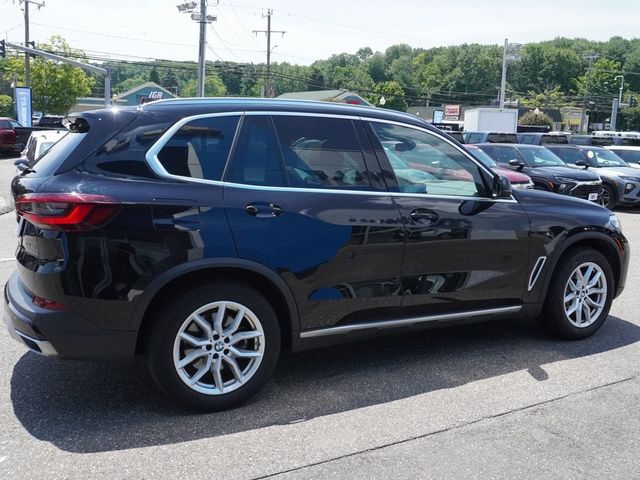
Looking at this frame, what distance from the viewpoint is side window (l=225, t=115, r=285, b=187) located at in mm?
→ 3799

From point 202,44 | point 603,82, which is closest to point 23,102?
point 202,44

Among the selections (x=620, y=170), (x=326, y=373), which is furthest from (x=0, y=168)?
(x=326, y=373)

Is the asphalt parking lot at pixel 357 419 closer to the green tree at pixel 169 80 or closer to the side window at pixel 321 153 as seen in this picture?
the side window at pixel 321 153

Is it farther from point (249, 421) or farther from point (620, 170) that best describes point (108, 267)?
point (620, 170)

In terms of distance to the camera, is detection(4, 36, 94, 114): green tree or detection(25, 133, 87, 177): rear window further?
detection(4, 36, 94, 114): green tree

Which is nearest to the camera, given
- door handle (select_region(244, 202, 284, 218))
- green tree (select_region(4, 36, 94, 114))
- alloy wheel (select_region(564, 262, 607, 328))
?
door handle (select_region(244, 202, 284, 218))

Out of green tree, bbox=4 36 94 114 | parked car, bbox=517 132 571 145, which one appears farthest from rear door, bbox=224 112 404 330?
green tree, bbox=4 36 94 114

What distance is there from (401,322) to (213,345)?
1.34 m

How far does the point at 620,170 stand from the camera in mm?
16344

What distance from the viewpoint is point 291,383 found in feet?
14.0

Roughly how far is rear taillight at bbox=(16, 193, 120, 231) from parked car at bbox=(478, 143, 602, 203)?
12.0 meters

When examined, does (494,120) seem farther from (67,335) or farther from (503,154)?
(67,335)

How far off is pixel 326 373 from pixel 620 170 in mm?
14438

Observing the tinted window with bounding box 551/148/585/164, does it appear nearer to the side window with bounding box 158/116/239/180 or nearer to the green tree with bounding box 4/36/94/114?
the side window with bounding box 158/116/239/180
